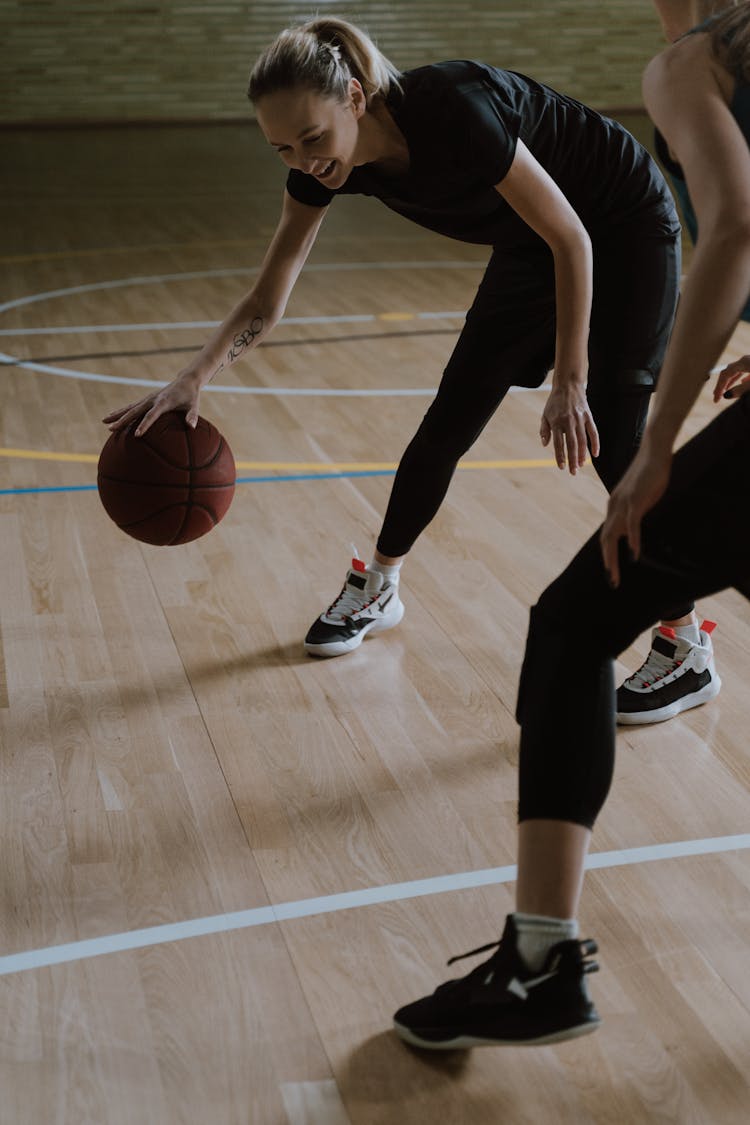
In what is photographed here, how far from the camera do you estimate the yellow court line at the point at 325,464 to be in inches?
163

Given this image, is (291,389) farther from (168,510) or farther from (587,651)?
(587,651)

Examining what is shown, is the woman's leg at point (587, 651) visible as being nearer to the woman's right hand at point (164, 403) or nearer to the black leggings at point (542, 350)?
the black leggings at point (542, 350)

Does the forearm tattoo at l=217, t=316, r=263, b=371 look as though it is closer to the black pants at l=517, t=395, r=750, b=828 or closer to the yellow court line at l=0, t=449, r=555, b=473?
the black pants at l=517, t=395, r=750, b=828

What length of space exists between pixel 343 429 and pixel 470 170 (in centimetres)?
237

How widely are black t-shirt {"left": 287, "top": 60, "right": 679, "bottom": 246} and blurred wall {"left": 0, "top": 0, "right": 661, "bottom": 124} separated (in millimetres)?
11435

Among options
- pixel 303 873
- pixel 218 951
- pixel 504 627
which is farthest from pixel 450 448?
pixel 218 951

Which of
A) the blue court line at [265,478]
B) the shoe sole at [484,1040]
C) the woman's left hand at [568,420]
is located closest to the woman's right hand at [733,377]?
the woman's left hand at [568,420]

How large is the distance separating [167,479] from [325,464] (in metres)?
1.61

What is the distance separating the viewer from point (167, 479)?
2615 millimetres

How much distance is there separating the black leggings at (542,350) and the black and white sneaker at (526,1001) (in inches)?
44.7

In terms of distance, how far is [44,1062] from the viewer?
5.64 ft

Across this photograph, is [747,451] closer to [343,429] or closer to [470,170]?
[470,170]

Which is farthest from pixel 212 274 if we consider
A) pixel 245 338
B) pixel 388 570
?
pixel 245 338

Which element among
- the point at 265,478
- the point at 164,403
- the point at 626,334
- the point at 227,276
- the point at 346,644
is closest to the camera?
the point at 626,334
